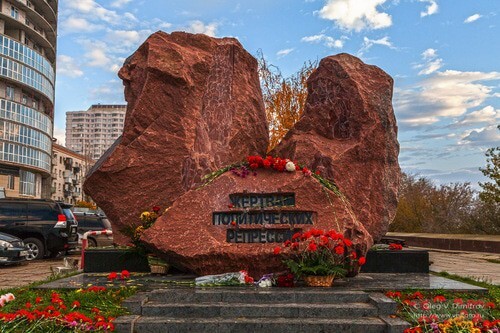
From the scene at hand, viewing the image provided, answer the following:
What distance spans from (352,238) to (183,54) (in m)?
4.51

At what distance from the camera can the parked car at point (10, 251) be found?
14078 millimetres

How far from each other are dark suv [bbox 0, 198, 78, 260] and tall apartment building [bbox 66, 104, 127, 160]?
93108 millimetres

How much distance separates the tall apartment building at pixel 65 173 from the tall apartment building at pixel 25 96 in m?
21.3

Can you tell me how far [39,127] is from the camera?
165 feet

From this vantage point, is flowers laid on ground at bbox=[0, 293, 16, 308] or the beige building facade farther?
the beige building facade

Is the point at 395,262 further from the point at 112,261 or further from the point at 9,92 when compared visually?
the point at 9,92

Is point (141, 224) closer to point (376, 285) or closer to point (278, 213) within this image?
point (278, 213)

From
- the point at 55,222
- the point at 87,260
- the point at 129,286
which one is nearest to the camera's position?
the point at 129,286

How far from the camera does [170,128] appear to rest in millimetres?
9117

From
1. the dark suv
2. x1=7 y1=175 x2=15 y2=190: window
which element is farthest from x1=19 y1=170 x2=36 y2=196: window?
the dark suv

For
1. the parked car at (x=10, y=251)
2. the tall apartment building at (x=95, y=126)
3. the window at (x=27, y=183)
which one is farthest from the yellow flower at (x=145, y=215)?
the tall apartment building at (x=95, y=126)

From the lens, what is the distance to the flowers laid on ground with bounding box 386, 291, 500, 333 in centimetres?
542

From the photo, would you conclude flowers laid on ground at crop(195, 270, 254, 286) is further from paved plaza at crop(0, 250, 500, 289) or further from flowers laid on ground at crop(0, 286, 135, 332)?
paved plaza at crop(0, 250, 500, 289)

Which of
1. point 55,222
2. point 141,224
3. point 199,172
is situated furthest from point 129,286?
point 55,222
